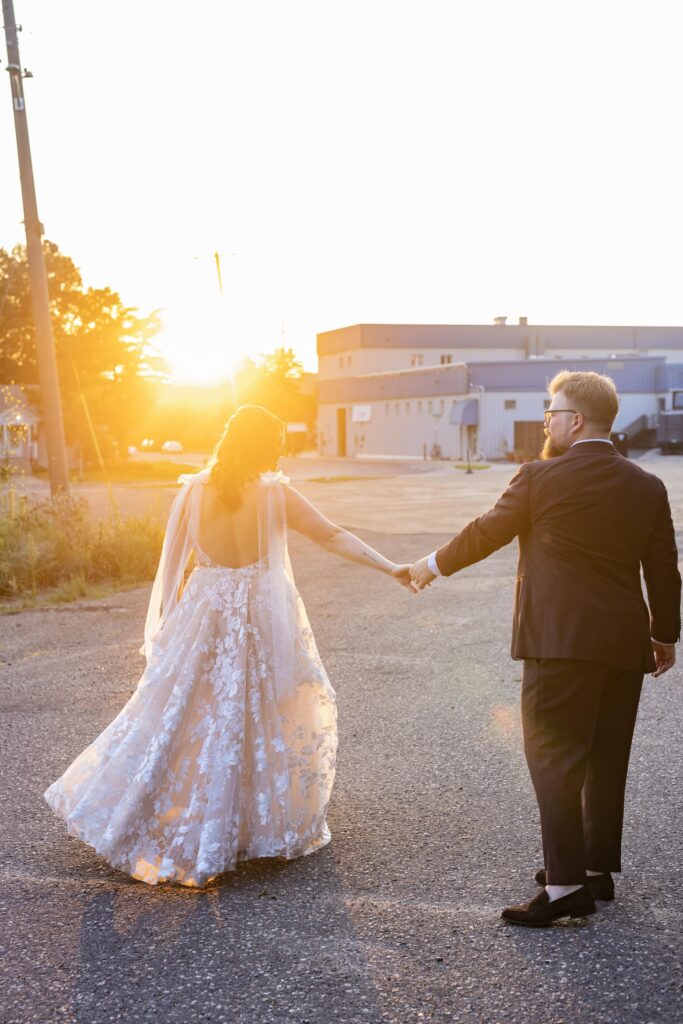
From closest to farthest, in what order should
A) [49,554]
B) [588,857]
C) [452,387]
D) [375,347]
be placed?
[588,857] → [49,554] → [452,387] → [375,347]

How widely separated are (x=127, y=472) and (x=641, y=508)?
155ft

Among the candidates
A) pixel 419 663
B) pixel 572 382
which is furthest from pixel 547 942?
pixel 419 663

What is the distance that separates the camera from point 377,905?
13.3ft

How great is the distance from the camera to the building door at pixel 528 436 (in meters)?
57.7

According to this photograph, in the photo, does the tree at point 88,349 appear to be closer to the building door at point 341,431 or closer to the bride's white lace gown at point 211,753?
the building door at point 341,431

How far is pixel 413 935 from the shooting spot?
379cm

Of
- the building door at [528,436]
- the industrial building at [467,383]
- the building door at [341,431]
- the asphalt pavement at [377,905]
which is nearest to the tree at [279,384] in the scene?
the industrial building at [467,383]

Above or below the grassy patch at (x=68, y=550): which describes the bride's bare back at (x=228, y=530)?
above

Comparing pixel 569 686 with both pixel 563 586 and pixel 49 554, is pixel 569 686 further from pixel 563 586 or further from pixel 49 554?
pixel 49 554

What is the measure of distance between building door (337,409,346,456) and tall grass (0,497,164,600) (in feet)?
220

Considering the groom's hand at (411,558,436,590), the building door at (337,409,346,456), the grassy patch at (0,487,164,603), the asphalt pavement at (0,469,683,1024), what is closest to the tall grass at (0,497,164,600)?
the grassy patch at (0,487,164,603)

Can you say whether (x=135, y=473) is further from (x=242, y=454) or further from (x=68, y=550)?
(x=242, y=454)

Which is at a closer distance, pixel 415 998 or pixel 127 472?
pixel 415 998

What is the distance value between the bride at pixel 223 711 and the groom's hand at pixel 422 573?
1.02ft
